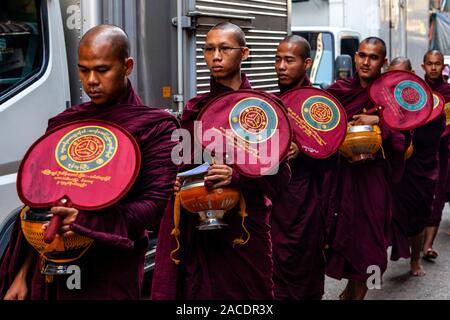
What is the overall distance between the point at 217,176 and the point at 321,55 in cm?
649

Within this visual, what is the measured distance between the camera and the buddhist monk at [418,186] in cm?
628

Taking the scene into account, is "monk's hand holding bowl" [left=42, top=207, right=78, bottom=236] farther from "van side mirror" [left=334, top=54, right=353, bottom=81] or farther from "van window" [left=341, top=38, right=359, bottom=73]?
"van window" [left=341, top=38, right=359, bottom=73]

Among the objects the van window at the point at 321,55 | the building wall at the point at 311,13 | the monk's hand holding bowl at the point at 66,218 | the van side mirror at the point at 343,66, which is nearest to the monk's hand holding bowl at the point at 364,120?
the monk's hand holding bowl at the point at 66,218

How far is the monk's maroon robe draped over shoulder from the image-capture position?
5.15m

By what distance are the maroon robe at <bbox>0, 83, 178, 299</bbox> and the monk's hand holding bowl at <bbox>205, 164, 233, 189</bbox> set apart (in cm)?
21

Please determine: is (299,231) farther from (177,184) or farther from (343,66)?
(343,66)

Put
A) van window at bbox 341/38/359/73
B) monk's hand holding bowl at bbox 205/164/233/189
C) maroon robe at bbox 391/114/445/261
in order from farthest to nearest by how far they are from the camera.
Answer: van window at bbox 341/38/359/73
maroon robe at bbox 391/114/445/261
monk's hand holding bowl at bbox 205/164/233/189

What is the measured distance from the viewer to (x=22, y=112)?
402 centimetres

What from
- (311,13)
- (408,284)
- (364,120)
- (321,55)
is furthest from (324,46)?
(364,120)

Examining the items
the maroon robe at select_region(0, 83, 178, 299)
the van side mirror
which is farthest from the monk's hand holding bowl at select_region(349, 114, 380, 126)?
the van side mirror

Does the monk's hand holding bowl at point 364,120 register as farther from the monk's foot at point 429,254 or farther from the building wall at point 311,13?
the building wall at point 311,13

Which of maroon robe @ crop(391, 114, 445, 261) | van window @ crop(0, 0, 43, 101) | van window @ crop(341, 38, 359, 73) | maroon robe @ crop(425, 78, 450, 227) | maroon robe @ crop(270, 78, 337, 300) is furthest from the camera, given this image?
van window @ crop(341, 38, 359, 73)

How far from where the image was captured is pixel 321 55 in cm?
948
